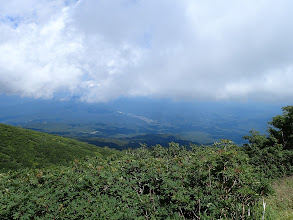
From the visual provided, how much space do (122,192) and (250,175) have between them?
3701mm

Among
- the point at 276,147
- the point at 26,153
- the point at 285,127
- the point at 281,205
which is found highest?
the point at 285,127

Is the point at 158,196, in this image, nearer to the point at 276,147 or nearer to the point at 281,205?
the point at 281,205

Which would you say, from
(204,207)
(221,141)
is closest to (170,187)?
(204,207)

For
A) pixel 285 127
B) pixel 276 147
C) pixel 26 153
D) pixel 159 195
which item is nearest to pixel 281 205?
pixel 159 195

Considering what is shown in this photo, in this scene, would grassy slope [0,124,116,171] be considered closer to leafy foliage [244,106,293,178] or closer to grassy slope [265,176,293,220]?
grassy slope [265,176,293,220]

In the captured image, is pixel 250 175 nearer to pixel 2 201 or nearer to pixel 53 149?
pixel 2 201

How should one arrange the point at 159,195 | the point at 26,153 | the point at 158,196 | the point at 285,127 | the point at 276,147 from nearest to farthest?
the point at 158,196
the point at 159,195
the point at 26,153
the point at 276,147
the point at 285,127

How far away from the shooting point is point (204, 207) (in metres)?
4.10

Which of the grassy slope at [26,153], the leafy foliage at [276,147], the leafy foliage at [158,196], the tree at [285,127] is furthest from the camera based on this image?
the tree at [285,127]

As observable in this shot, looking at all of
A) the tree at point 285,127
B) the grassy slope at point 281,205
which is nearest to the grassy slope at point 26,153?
the grassy slope at point 281,205

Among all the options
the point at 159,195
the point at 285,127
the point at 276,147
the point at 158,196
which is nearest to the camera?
the point at 158,196

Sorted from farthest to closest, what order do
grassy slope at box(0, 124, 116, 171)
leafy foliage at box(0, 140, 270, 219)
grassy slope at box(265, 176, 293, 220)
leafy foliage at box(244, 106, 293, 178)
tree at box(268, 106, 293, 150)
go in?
tree at box(268, 106, 293, 150) < leafy foliage at box(244, 106, 293, 178) < grassy slope at box(0, 124, 116, 171) < grassy slope at box(265, 176, 293, 220) < leafy foliage at box(0, 140, 270, 219)

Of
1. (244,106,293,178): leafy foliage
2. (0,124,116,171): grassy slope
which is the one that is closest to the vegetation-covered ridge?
(0,124,116,171): grassy slope

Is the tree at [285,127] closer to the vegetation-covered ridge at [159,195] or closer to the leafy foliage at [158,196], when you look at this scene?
the vegetation-covered ridge at [159,195]
